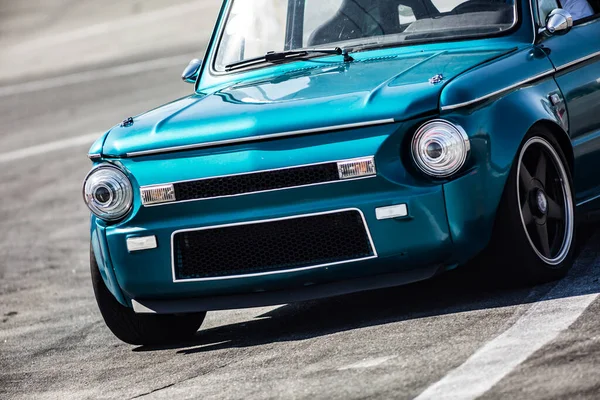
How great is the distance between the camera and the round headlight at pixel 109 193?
5910 mm

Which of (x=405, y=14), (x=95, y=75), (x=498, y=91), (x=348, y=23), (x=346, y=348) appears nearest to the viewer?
(x=346, y=348)

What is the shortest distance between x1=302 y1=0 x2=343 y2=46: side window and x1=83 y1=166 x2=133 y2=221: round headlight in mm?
1591

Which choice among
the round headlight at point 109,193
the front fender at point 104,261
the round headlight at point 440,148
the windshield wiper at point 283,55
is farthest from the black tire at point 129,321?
the round headlight at point 440,148

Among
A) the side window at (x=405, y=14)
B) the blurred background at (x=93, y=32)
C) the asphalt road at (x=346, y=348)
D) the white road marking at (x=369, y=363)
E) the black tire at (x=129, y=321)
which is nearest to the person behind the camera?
the asphalt road at (x=346, y=348)

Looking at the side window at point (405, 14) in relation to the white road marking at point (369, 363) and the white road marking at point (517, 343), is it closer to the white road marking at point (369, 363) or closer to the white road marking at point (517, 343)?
the white road marking at point (517, 343)

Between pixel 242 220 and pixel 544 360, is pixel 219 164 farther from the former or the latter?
pixel 544 360

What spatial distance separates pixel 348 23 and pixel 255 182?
66.0 inches

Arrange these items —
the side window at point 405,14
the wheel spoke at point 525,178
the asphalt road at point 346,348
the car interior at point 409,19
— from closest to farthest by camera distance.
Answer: the asphalt road at point 346,348, the wheel spoke at point 525,178, the car interior at point 409,19, the side window at point 405,14

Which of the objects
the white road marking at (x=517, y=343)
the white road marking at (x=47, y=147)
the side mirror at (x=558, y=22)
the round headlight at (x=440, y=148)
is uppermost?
the side mirror at (x=558, y=22)

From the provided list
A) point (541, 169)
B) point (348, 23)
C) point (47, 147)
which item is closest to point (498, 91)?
point (541, 169)

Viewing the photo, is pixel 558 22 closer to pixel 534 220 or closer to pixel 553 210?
pixel 553 210

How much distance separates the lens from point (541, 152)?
606 cm

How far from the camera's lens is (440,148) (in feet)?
18.0

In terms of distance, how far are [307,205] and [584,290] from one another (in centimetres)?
125
